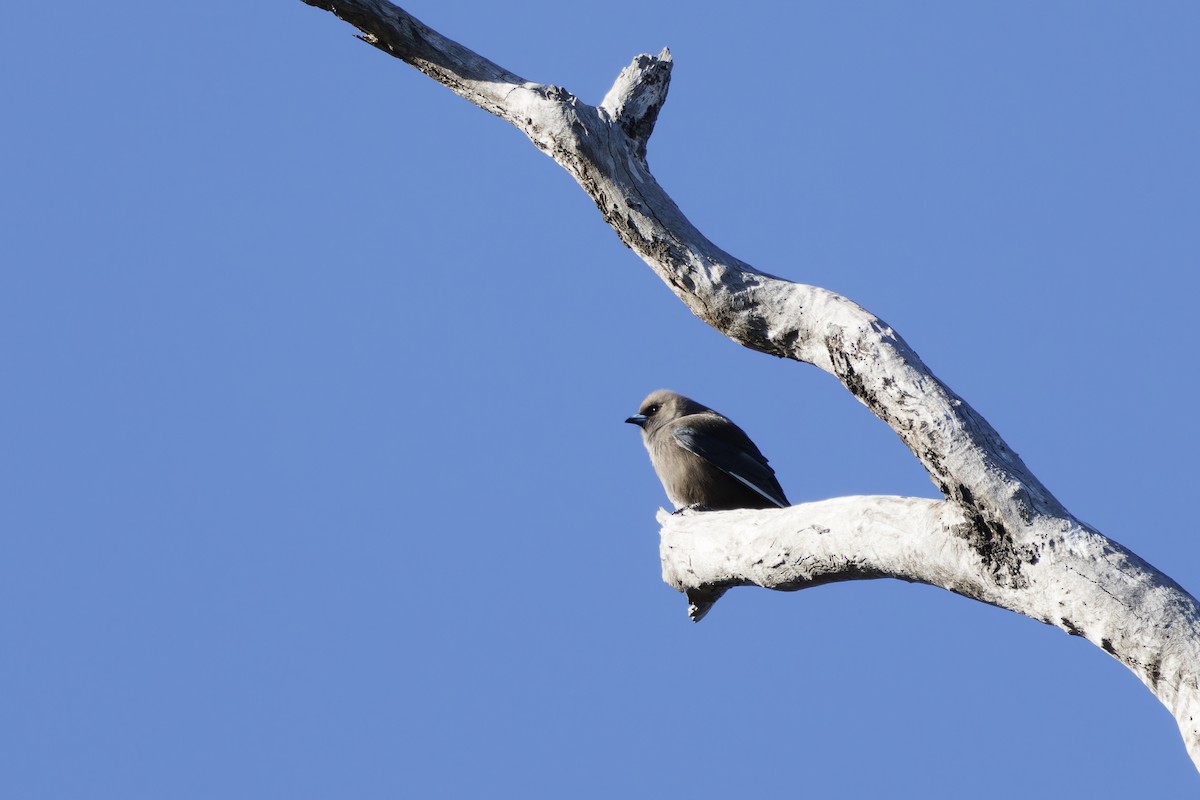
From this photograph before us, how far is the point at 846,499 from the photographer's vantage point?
4.88 metres

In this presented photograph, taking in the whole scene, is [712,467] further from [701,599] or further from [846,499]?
[846,499]

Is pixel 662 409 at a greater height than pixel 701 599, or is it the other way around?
pixel 662 409

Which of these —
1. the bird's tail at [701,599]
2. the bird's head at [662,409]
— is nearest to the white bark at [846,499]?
the bird's tail at [701,599]

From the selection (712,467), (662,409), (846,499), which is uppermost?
(662,409)

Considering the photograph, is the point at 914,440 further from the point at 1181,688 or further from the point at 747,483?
the point at 747,483

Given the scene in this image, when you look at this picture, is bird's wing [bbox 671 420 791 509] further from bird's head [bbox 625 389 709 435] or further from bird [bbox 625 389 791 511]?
bird's head [bbox 625 389 709 435]

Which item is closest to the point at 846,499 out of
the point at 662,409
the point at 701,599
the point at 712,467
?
the point at 701,599

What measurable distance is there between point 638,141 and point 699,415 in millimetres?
2988

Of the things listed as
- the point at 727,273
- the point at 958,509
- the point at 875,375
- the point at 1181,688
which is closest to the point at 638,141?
the point at 727,273

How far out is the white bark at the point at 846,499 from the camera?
3943 millimetres

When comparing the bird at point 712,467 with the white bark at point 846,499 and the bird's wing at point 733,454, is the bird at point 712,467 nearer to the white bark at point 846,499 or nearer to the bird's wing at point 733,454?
the bird's wing at point 733,454

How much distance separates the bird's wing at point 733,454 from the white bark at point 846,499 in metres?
1.42

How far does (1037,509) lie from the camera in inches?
162

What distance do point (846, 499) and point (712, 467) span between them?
9.11 feet
